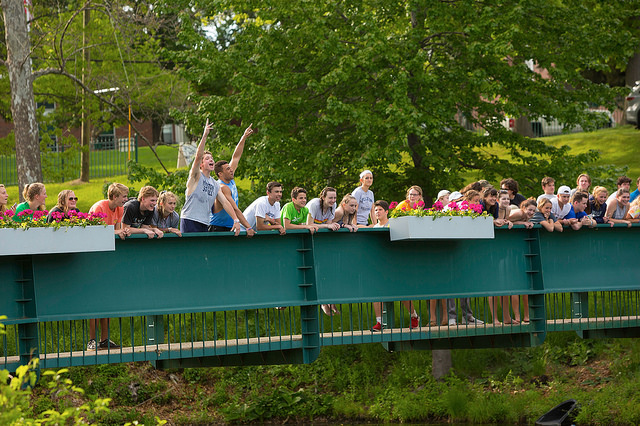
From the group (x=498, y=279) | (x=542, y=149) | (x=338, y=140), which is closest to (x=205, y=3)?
(x=338, y=140)

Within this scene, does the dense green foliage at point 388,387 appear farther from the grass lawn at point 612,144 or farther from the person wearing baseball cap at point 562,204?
the grass lawn at point 612,144

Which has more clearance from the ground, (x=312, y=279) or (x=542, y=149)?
(x=542, y=149)

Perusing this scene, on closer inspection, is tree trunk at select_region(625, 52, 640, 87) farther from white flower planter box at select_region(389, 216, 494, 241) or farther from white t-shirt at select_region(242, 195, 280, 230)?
white t-shirt at select_region(242, 195, 280, 230)

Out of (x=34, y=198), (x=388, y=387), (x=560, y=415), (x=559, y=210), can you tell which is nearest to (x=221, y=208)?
(x=34, y=198)

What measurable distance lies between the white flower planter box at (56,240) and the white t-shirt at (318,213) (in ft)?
11.6

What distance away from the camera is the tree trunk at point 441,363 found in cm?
1988

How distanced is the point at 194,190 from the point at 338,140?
8660 millimetres

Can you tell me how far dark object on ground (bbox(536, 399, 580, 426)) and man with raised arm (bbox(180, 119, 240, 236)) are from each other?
9.03m

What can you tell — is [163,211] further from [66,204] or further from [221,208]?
[66,204]

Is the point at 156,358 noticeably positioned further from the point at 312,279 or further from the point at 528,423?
the point at 528,423

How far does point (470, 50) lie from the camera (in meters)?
17.6

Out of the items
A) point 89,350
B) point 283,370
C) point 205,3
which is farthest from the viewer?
point 283,370

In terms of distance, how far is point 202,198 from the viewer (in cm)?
1034

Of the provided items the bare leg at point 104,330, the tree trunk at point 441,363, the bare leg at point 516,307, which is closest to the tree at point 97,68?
the tree trunk at point 441,363
